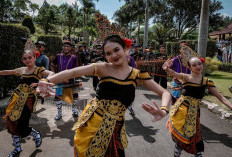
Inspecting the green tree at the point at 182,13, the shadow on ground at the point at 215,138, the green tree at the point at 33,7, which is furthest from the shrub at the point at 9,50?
the green tree at the point at 33,7

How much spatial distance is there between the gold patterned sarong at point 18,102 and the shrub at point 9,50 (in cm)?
334

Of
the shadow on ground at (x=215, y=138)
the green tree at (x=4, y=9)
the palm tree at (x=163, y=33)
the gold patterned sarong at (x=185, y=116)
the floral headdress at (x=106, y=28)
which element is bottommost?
the shadow on ground at (x=215, y=138)

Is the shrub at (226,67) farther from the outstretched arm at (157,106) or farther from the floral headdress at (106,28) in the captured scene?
the outstretched arm at (157,106)

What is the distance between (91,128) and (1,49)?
20.0ft

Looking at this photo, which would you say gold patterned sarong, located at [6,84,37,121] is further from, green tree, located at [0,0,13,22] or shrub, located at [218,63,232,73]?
green tree, located at [0,0,13,22]

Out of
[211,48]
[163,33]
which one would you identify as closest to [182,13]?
[163,33]

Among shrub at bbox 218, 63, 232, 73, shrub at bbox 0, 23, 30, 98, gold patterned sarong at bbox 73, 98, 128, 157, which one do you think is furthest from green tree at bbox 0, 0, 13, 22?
shrub at bbox 218, 63, 232, 73

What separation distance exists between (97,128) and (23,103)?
2228 millimetres

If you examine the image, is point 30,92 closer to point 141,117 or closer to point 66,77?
point 66,77

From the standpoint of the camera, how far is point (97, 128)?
6.33 feet

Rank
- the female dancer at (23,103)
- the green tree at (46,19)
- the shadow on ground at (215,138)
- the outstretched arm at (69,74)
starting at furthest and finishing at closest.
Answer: the green tree at (46,19)
the shadow on ground at (215,138)
the female dancer at (23,103)
the outstretched arm at (69,74)

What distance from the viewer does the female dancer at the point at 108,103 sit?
189cm

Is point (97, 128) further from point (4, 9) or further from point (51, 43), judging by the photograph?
point (4, 9)

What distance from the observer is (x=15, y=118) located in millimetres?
3332
